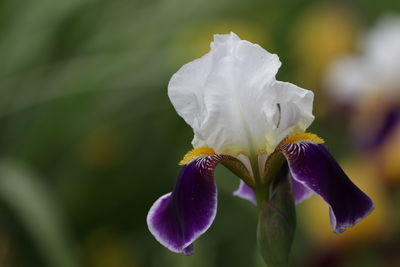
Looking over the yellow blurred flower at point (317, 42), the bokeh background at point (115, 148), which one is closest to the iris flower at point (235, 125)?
the bokeh background at point (115, 148)

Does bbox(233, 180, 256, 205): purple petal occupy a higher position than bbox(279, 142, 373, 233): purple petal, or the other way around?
bbox(279, 142, 373, 233): purple petal

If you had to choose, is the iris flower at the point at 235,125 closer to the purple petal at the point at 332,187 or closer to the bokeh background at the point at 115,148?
the purple petal at the point at 332,187

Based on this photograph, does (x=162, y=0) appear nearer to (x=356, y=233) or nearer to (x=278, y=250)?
(x=356, y=233)

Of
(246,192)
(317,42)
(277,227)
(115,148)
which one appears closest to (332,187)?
(277,227)

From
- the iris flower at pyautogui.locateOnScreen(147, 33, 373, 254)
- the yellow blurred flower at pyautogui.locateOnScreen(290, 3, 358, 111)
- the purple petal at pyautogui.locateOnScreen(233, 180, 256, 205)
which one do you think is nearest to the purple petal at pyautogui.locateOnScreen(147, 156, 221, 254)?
the iris flower at pyautogui.locateOnScreen(147, 33, 373, 254)

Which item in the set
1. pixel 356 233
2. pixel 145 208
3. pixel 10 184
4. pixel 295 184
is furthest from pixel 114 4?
pixel 295 184

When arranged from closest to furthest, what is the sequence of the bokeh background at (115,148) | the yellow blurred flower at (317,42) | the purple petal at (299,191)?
the purple petal at (299,191), the bokeh background at (115,148), the yellow blurred flower at (317,42)

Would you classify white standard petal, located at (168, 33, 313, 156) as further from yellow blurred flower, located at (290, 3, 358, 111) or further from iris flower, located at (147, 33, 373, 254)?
yellow blurred flower, located at (290, 3, 358, 111)
